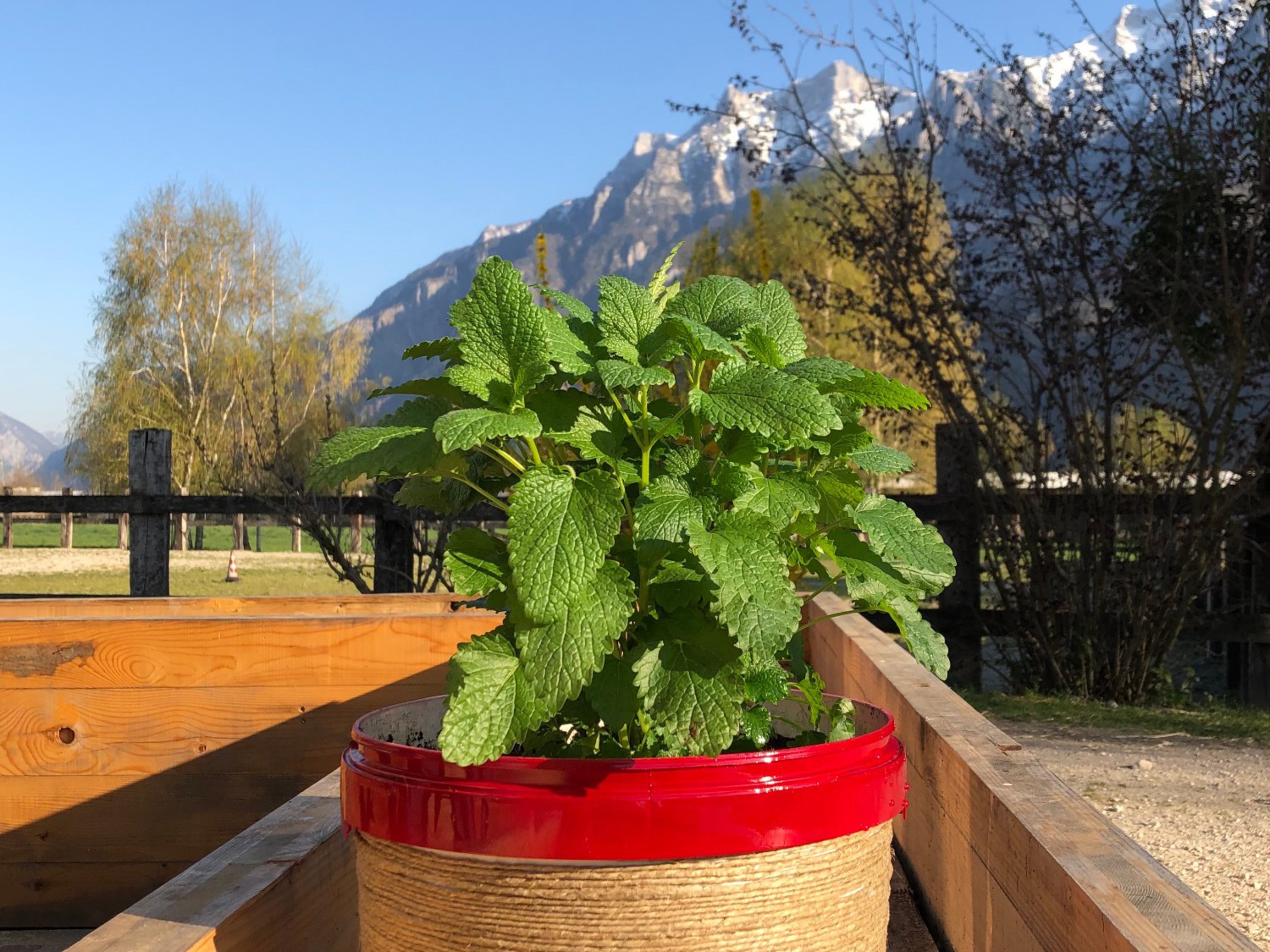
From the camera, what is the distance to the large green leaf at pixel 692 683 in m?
0.80

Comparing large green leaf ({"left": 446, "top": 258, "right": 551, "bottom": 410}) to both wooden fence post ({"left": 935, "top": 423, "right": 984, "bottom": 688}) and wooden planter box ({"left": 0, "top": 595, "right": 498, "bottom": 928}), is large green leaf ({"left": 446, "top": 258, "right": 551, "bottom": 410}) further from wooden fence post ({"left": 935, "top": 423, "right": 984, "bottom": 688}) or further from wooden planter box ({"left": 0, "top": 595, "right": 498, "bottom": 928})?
wooden fence post ({"left": 935, "top": 423, "right": 984, "bottom": 688})

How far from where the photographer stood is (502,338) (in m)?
0.93

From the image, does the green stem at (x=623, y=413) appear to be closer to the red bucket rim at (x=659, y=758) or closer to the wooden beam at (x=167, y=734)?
the red bucket rim at (x=659, y=758)

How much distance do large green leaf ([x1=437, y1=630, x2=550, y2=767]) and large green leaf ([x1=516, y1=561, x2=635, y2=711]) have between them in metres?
0.02

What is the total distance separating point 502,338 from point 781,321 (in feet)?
0.99

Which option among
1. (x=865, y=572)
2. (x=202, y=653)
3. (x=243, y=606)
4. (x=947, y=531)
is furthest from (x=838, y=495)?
(x=947, y=531)

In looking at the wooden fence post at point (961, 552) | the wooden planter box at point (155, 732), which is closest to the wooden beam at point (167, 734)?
the wooden planter box at point (155, 732)

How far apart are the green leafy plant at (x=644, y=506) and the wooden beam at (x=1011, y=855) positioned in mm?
121

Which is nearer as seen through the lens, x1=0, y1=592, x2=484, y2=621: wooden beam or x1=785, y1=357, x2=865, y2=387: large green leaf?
x1=785, y1=357, x2=865, y2=387: large green leaf

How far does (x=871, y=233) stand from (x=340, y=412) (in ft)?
57.4

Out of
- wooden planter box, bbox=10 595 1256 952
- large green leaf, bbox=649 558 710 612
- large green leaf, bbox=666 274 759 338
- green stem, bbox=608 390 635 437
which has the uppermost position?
large green leaf, bbox=666 274 759 338

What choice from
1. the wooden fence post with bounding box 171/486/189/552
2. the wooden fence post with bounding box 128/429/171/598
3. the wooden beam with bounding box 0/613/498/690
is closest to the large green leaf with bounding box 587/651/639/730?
the wooden beam with bounding box 0/613/498/690

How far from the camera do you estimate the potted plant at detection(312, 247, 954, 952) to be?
2.56ft

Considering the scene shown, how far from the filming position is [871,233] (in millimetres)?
5336
